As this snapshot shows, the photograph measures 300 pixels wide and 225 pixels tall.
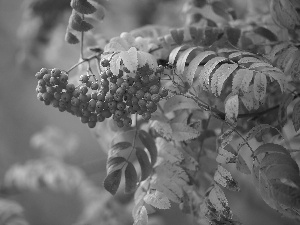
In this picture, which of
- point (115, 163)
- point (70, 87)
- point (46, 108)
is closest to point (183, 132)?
point (115, 163)

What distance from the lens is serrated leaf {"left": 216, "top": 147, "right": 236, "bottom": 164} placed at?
0.85 m

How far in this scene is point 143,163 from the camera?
0.98 meters

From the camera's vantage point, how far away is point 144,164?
983 mm

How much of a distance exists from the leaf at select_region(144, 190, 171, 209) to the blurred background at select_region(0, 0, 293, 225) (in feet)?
3.58

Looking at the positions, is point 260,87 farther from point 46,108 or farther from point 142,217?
point 46,108

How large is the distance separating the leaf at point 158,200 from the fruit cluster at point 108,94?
0.55 feet

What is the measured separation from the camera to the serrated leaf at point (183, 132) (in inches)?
36.6

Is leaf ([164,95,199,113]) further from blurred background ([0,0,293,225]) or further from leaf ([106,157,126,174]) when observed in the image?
blurred background ([0,0,293,225])

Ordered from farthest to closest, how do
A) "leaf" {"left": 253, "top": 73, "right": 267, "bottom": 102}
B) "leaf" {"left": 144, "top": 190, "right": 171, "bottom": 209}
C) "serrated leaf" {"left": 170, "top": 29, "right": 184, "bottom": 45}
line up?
"serrated leaf" {"left": 170, "top": 29, "right": 184, "bottom": 45} < "leaf" {"left": 144, "top": 190, "right": 171, "bottom": 209} < "leaf" {"left": 253, "top": 73, "right": 267, "bottom": 102}

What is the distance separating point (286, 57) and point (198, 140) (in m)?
0.33

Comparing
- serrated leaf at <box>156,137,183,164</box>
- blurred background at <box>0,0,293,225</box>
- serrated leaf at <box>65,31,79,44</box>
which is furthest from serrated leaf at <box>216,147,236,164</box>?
blurred background at <box>0,0,293,225</box>

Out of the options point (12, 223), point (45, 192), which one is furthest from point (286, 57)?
point (45, 192)

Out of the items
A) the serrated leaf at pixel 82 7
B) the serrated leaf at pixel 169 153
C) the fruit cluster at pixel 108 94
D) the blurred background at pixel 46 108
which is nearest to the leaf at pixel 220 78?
the fruit cluster at pixel 108 94

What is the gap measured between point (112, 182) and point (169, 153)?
6.0 inches
